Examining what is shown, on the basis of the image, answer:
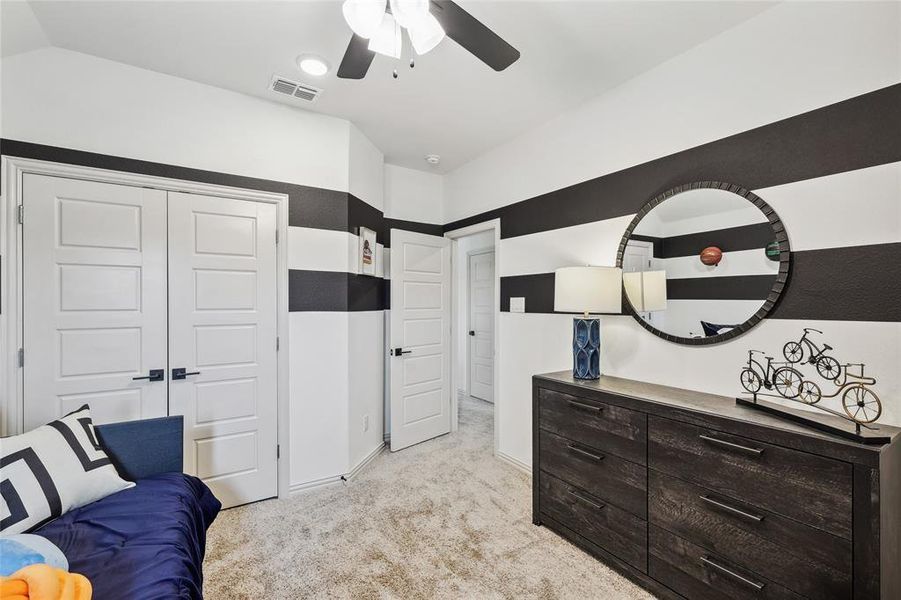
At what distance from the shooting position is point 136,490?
1658mm

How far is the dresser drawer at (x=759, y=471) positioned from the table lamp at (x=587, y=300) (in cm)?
54

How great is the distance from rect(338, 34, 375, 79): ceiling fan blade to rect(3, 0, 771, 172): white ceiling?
1.18 feet

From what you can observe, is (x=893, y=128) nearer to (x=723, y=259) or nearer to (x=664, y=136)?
(x=723, y=259)

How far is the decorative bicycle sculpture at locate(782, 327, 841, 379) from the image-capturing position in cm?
158

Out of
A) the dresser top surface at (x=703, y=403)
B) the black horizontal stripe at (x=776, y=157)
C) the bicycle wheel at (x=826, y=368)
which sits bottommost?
the dresser top surface at (x=703, y=403)

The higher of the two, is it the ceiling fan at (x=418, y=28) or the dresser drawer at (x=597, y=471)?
the ceiling fan at (x=418, y=28)

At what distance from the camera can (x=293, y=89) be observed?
98.2 inches

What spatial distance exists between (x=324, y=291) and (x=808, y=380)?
9.24 feet

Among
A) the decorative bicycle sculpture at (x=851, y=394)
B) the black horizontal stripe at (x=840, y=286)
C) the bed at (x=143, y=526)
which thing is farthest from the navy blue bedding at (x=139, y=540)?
the black horizontal stripe at (x=840, y=286)

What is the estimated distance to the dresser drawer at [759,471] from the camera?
4.27 ft

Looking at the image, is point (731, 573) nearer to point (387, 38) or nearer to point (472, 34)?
point (472, 34)

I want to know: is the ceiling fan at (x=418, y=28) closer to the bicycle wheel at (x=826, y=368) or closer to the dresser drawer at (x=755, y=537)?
the bicycle wheel at (x=826, y=368)

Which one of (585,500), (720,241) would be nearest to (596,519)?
(585,500)

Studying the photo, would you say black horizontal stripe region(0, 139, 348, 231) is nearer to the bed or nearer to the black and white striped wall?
the bed
